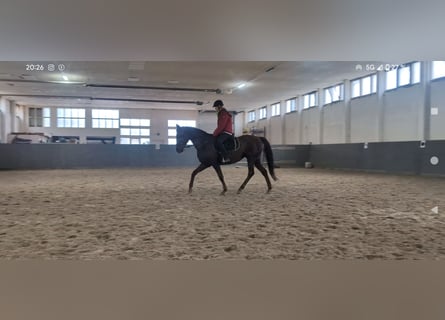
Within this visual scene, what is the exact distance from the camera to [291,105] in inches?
708

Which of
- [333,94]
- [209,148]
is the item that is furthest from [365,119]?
[209,148]

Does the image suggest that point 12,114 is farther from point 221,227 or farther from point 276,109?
point 221,227

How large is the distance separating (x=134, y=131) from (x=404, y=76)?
1779 cm

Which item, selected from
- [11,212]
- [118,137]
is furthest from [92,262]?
[118,137]

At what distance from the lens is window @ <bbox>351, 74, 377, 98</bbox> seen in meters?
11.5

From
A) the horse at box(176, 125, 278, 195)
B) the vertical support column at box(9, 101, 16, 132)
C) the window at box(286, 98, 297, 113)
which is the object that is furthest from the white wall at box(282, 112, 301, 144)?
the vertical support column at box(9, 101, 16, 132)

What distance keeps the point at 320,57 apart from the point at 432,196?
3548 mm

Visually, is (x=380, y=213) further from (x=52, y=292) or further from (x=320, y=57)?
(x=52, y=292)

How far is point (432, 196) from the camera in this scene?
4930 mm

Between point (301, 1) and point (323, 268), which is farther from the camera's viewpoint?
point (301, 1)

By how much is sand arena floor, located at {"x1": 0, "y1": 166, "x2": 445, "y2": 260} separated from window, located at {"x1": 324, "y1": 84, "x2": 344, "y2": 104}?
29.3ft

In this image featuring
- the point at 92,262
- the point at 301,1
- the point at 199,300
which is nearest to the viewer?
the point at 199,300

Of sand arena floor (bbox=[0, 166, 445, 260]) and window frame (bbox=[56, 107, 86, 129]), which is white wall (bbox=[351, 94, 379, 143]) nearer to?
sand arena floor (bbox=[0, 166, 445, 260])

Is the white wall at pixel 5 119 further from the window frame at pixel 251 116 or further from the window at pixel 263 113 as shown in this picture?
the window at pixel 263 113
